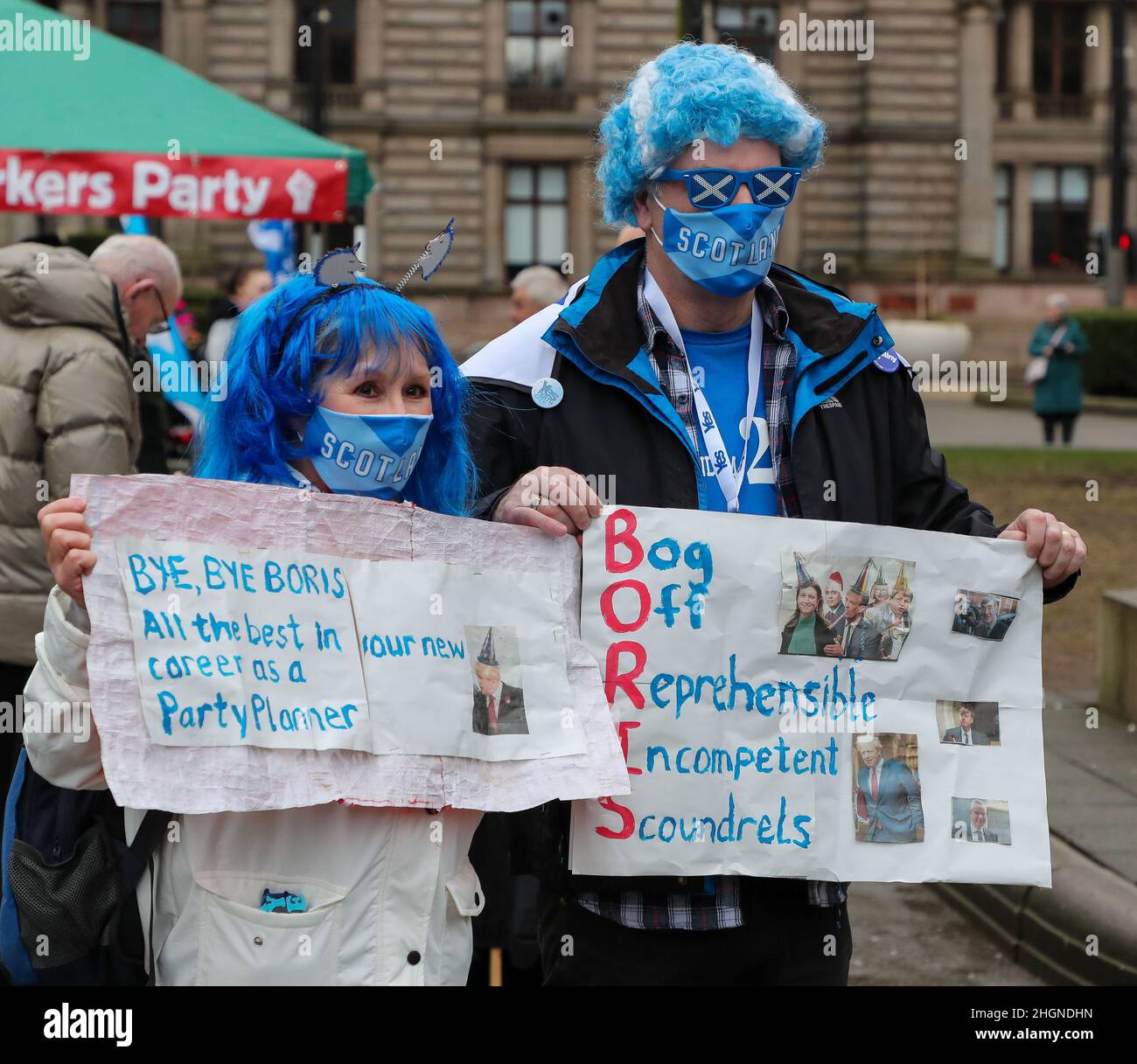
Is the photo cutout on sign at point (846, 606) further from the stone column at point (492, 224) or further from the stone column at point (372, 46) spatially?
the stone column at point (372, 46)

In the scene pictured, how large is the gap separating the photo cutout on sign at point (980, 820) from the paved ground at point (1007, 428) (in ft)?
53.8

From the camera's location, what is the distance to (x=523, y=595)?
2.72 meters

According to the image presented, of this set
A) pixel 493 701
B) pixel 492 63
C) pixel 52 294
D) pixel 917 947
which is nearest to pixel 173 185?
pixel 52 294

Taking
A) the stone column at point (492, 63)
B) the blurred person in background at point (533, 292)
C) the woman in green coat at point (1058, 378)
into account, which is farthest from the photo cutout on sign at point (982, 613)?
the stone column at point (492, 63)

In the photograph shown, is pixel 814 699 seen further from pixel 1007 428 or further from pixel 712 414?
pixel 1007 428

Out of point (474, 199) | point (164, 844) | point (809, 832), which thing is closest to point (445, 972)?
point (164, 844)

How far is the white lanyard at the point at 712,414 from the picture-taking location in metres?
2.83

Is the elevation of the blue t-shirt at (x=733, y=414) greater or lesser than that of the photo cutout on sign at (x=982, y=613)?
greater

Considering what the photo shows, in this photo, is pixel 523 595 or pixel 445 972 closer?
pixel 445 972

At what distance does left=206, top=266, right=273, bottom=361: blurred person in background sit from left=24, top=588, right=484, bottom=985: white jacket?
7.01 metres

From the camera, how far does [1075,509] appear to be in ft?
45.0

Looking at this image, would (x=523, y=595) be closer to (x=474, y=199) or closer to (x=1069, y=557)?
(x=1069, y=557)
